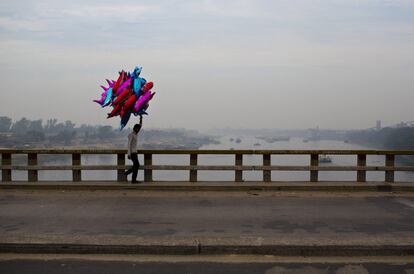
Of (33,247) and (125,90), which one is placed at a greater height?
(125,90)

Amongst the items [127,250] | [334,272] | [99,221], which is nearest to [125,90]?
[99,221]

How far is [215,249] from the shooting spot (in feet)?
20.4

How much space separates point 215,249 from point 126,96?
590 cm

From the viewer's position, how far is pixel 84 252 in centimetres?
624

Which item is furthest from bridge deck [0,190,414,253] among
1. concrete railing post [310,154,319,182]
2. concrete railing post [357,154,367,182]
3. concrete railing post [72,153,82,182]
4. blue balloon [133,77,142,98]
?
blue balloon [133,77,142,98]

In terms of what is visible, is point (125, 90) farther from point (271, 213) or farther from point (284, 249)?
point (284, 249)

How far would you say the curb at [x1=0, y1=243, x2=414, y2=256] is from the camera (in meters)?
6.16

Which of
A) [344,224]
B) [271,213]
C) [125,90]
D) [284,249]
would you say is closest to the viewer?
[284,249]

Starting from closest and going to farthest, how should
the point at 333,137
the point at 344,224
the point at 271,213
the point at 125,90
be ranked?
the point at 344,224, the point at 271,213, the point at 125,90, the point at 333,137

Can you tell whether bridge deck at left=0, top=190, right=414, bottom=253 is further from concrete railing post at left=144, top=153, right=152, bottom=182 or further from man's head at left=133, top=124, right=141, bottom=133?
man's head at left=133, top=124, right=141, bottom=133

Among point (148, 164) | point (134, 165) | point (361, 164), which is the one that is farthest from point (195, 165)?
point (361, 164)

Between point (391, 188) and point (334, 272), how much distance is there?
685 centimetres

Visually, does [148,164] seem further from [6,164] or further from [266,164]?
[6,164]

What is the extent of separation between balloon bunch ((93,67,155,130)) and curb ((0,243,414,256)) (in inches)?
199
